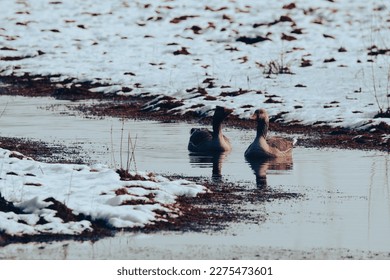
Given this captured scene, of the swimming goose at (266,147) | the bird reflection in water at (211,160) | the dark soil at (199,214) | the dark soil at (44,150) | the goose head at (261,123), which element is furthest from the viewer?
the goose head at (261,123)

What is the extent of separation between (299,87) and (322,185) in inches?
462

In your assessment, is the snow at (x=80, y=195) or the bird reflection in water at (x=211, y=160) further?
the bird reflection in water at (x=211, y=160)

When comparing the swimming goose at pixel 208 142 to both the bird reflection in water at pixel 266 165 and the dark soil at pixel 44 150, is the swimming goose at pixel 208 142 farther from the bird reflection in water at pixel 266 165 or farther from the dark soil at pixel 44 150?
the dark soil at pixel 44 150

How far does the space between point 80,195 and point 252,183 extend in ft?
9.78

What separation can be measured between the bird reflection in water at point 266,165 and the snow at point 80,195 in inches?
76.3

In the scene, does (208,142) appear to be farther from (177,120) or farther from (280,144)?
(177,120)

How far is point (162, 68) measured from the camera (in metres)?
30.1

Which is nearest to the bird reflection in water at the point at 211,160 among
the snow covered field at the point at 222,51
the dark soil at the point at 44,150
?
the dark soil at the point at 44,150

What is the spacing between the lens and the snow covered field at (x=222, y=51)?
2353 cm

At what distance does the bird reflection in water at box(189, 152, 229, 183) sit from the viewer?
15070 mm

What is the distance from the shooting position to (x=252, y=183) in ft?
45.4

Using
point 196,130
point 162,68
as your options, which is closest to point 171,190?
point 196,130

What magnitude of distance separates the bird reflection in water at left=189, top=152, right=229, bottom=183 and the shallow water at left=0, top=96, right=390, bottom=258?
17mm
